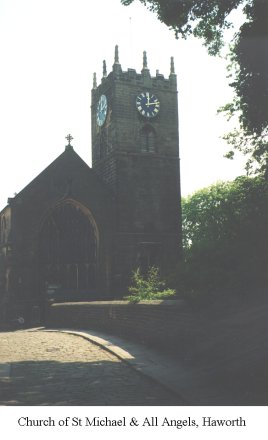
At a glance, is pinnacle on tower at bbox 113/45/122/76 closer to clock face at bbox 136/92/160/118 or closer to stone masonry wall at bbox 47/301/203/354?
clock face at bbox 136/92/160/118

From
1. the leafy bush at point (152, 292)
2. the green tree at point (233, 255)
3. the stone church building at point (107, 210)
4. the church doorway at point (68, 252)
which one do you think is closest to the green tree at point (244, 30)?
the green tree at point (233, 255)

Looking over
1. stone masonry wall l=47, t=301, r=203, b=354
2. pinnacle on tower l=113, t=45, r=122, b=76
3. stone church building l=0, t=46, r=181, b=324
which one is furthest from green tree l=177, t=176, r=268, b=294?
pinnacle on tower l=113, t=45, r=122, b=76

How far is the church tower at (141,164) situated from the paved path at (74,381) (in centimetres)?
1893

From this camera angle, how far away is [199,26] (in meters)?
13.2

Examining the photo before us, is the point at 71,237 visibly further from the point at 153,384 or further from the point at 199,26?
the point at 153,384

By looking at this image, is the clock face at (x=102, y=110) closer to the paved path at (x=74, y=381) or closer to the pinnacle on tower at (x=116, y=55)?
the pinnacle on tower at (x=116, y=55)

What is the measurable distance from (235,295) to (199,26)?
775 cm

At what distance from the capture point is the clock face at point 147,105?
3334cm

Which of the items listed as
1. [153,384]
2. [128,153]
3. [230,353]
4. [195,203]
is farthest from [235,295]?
[195,203]

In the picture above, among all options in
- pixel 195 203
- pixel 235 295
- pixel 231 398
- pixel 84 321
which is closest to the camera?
pixel 231 398

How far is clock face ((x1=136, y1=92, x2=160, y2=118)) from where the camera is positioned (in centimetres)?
3334

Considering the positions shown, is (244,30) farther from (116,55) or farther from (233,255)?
(116,55)

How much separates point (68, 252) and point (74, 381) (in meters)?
22.4

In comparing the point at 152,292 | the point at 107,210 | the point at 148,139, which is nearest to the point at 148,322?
the point at 152,292
